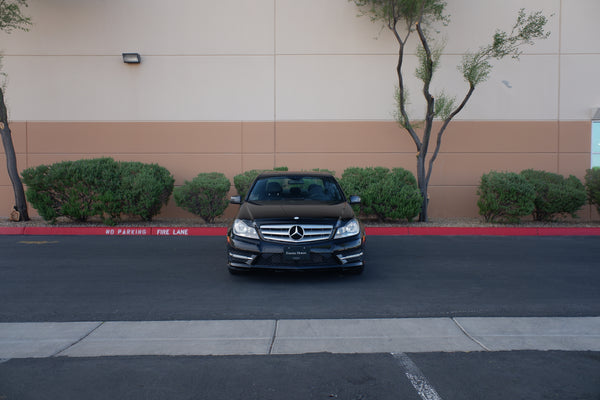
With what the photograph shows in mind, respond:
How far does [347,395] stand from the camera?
3.64 meters

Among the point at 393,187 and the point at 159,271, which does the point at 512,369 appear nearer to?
the point at 159,271

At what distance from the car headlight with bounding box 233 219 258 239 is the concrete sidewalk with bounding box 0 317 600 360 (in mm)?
1739

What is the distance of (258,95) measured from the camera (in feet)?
49.5

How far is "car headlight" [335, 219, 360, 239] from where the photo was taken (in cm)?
699

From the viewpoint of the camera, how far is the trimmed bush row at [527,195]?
510 inches

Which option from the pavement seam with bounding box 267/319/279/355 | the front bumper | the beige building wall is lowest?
the pavement seam with bounding box 267/319/279/355

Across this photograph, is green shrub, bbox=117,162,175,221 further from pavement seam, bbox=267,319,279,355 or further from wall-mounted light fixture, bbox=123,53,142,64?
pavement seam, bbox=267,319,279,355

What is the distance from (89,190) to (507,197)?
10.9 meters

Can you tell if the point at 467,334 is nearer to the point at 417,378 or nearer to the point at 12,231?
the point at 417,378

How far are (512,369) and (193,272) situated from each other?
5215mm

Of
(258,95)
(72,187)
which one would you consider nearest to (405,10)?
(258,95)

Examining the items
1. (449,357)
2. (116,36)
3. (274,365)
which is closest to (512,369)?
(449,357)

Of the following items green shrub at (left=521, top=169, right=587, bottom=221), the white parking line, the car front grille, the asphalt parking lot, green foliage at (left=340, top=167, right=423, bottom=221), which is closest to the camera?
the white parking line

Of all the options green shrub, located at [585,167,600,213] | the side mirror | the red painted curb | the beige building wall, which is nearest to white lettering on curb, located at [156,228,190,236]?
the beige building wall
